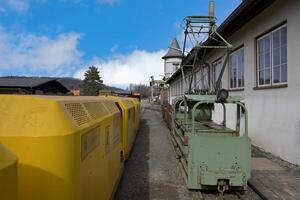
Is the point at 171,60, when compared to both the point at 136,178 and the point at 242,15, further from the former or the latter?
the point at 136,178

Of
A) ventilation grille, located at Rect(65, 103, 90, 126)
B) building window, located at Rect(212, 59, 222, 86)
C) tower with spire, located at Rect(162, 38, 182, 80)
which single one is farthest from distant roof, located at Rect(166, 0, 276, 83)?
tower with spire, located at Rect(162, 38, 182, 80)

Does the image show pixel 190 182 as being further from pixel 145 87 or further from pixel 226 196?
pixel 145 87

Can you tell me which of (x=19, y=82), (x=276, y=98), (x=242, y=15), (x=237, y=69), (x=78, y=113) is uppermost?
(x=242, y=15)

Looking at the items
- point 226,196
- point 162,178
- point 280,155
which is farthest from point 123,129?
point 280,155

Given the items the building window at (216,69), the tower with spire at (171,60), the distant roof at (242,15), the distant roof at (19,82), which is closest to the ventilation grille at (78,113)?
the distant roof at (242,15)

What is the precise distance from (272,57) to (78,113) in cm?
776

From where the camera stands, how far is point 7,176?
1.73 metres

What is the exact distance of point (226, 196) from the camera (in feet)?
19.7

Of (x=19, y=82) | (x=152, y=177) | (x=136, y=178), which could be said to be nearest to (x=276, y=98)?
(x=152, y=177)

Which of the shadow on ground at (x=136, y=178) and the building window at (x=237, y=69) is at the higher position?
the building window at (x=237, y=69)

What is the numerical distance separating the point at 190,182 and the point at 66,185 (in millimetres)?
3892

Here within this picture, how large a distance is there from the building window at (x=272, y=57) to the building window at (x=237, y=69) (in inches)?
73.0

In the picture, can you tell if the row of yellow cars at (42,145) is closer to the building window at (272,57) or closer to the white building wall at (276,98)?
the white building wall at (276,98)

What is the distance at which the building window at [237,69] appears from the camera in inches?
495
